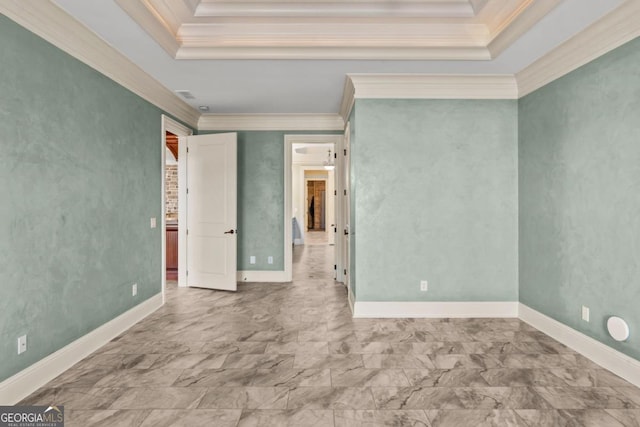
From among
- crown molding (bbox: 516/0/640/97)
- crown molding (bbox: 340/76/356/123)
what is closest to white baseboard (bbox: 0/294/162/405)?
crown molding (bbox: 340/76/356/123)

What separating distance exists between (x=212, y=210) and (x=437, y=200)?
10.3ft

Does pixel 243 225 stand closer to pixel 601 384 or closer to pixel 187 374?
pixel 187 374

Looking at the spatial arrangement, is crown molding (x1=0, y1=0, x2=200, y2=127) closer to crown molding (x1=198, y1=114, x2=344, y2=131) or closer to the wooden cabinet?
crown molding (x1=198, y1=114, x2=344, y2=131)

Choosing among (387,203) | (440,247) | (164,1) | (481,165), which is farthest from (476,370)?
(164,1)

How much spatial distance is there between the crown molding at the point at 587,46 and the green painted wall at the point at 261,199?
325cm

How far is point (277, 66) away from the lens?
3211 mm

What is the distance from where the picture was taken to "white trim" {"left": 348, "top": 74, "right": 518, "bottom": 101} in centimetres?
350

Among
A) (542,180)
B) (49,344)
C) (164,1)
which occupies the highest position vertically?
(164,1)

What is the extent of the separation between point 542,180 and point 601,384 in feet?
6.02

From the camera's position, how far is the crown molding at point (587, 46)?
7.48 feet

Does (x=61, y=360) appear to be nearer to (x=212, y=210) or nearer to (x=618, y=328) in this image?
(x=212, y=210)

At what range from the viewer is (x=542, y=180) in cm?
322

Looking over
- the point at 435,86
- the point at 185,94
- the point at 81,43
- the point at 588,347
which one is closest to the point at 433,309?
the point at 588,347

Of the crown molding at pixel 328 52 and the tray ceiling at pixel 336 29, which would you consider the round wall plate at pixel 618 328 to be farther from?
the crown molding at pixel 328 52
